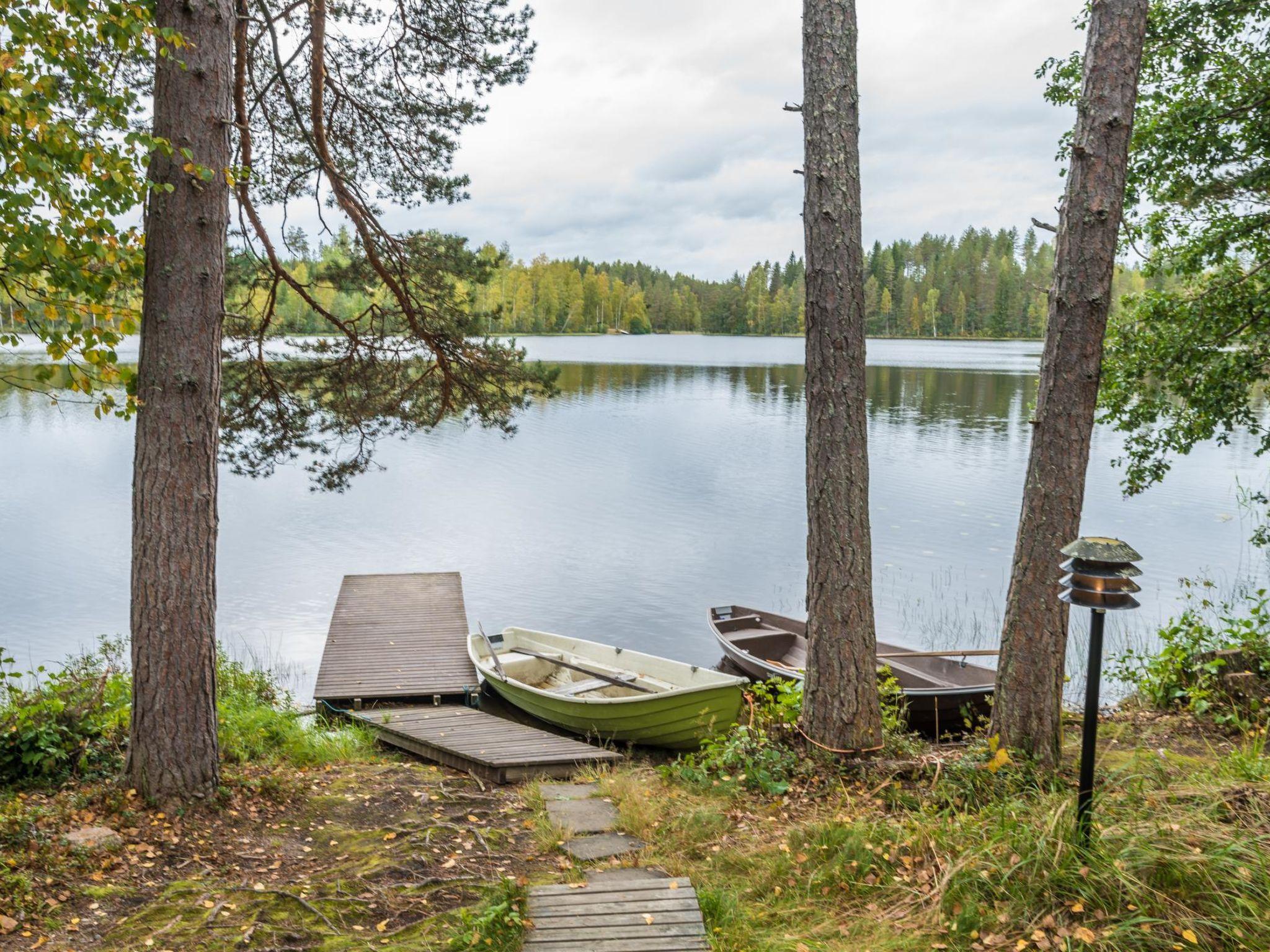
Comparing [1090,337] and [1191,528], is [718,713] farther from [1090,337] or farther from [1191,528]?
[1191,528]

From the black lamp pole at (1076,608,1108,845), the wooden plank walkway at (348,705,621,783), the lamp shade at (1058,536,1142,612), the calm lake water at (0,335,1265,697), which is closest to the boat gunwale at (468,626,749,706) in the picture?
the wooden plank walkway at (348,705,621,783)

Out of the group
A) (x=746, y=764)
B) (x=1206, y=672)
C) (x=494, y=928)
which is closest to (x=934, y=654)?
(x=1206, y=672)

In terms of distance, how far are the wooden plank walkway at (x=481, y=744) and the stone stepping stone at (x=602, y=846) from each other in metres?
2.07

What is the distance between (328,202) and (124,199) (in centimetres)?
432

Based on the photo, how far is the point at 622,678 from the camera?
8.81 metres

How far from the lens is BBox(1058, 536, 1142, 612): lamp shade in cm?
305

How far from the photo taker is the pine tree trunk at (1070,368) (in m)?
4.44

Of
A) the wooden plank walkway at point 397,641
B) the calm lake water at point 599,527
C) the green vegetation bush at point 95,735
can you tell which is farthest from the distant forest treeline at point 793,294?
the green vegetation bush at point 95,735

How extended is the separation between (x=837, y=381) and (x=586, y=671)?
17.6ft

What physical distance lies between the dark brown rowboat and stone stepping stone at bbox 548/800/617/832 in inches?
90.0

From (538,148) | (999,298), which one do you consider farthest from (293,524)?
(999,298)

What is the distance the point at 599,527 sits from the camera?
18031 mm

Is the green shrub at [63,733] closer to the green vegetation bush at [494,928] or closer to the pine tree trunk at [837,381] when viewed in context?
the green vegetation bush at [494,928]

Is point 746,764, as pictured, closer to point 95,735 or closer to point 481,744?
point 481,744
